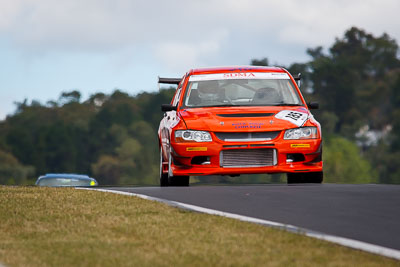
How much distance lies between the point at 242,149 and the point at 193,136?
2.18 feet

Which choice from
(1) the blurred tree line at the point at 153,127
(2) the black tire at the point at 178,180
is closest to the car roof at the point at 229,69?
(2) the black tire at the point at 178,180

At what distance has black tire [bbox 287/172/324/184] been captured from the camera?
1450 centimetres

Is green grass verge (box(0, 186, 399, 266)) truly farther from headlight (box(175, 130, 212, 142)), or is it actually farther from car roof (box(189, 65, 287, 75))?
car roof (box(189, 65, 287, 75))

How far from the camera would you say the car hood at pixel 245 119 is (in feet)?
44.7

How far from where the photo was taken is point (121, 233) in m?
8.70

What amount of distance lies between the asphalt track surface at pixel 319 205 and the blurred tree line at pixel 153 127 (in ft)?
261

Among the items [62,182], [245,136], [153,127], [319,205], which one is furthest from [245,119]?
[153,127]

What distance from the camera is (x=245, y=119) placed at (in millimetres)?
13727

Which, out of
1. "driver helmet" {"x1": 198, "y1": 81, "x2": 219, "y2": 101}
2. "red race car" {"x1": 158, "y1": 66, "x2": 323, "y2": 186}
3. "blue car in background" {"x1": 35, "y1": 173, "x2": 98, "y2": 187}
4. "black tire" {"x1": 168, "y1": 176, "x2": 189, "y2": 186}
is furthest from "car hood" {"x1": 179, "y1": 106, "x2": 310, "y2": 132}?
"blue car in background" {"x1": 35, "y1": 173, "x2": 98, "y2": 187}

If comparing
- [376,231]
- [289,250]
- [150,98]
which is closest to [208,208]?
[376,231]

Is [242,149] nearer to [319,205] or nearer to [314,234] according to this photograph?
[319,205]

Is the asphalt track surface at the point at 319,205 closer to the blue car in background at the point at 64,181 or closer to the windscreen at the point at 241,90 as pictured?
the windscreen at the point at 241,90

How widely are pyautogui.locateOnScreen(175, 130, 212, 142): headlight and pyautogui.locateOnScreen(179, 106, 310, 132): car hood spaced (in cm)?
7

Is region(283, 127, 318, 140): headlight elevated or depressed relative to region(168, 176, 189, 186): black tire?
elevated
